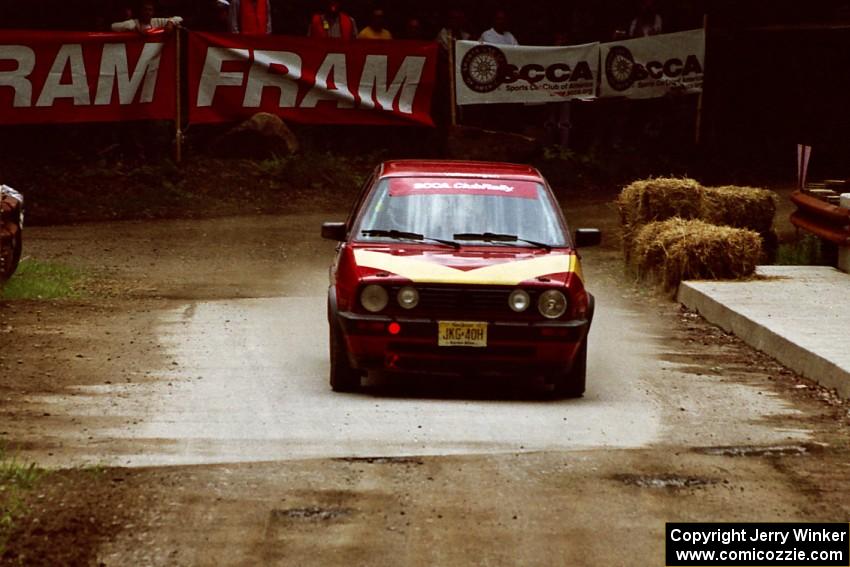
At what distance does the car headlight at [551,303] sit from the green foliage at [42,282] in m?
6.06

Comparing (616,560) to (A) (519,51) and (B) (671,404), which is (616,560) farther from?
(A) (519,51)

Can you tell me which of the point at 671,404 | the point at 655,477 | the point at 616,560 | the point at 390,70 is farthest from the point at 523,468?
the point at 390,70

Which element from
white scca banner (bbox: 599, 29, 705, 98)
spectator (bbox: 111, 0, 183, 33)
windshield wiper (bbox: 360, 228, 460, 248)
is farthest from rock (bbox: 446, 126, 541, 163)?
windshield wiper (bbox: 360, 228, 460, 248)

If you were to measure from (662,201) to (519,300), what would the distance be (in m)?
7.40

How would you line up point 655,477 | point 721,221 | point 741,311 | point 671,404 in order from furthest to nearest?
point 721,221
point 741,311
point 671,404
point 655,477

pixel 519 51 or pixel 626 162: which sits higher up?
pixel 519 51

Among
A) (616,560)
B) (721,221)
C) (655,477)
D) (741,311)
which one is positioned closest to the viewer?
(616,560)

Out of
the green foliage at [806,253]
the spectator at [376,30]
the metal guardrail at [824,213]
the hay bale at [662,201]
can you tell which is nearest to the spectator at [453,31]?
the spectator at [376,30]

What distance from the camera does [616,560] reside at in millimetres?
6805

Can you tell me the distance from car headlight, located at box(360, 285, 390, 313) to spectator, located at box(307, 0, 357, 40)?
1437 centimetres

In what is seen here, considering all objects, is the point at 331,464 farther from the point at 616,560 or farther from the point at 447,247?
the point at 447,247

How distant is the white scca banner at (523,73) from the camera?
81.4ft

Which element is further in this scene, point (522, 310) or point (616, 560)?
point (522, 310)

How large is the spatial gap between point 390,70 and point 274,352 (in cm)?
1245
